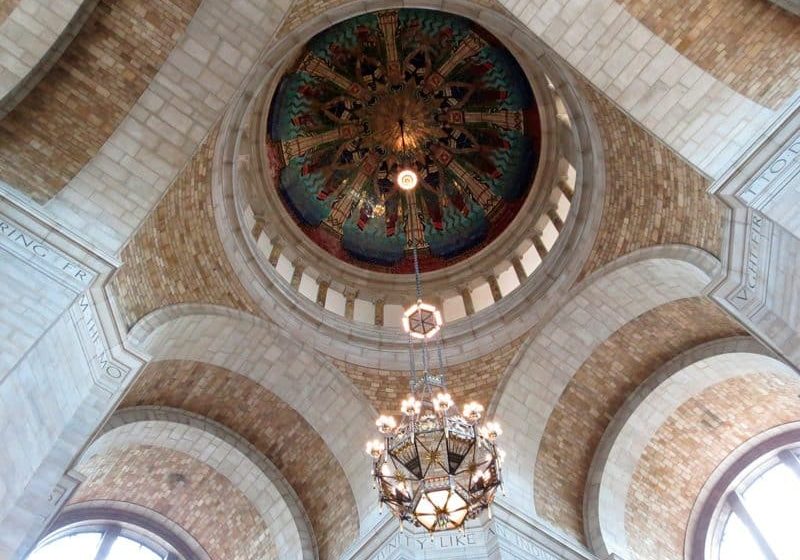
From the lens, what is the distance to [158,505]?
35.6ft

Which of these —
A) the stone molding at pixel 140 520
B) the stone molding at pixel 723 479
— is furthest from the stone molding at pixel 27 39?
the stone molding at pixel 723 479

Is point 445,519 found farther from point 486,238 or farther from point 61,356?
point 486,238

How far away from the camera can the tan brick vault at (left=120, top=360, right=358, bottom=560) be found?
9.45 meters

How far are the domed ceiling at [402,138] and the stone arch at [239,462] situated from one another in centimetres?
380

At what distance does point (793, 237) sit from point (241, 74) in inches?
231

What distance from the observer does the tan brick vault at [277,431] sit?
31.0ft

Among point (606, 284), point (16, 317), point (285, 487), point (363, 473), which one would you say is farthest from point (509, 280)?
point (16, 317)

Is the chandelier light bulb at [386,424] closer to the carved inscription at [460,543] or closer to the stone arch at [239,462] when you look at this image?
the carved inscription at [460,543]

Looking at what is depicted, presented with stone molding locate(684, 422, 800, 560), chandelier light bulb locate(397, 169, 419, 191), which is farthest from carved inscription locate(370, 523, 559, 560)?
chandelier light bulb locate(397, 169, 419, 191)

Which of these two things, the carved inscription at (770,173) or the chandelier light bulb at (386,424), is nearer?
the carved inscription at (770,173)

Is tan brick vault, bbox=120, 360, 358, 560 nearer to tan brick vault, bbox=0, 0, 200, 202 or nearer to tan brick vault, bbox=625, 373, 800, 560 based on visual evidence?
tan brick vault, bbox=0, 0, 200, 202

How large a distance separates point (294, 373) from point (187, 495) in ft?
9.01

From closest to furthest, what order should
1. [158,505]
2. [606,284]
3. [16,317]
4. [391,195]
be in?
1. [16,317]
2. [606,284]
3. [158,505]
4. [391,195]

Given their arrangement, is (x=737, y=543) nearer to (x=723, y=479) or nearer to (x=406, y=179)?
(x=723, y=479)
